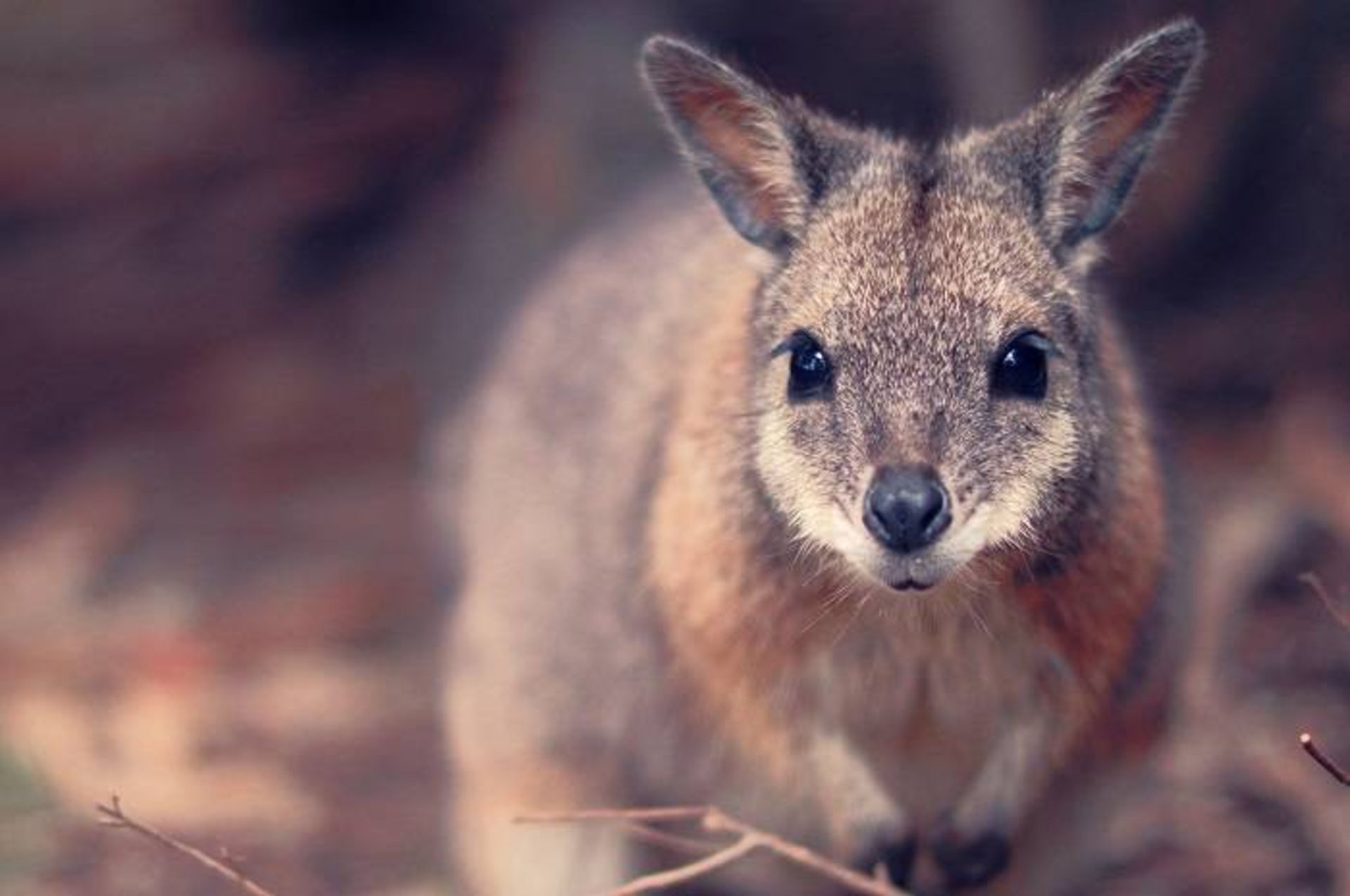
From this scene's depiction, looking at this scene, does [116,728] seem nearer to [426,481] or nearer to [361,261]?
[426,481]

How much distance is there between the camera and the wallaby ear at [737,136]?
14.0 feet

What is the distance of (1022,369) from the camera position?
3.95 m

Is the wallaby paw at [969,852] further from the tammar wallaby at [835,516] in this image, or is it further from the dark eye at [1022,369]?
the dark eye at [1022,369]

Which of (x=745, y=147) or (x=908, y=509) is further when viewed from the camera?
(x=745, y=147)

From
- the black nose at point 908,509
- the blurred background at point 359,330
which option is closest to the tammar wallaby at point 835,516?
the black nose at point 908,509

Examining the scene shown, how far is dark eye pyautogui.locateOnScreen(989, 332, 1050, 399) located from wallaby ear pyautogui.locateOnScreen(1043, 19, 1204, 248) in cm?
32

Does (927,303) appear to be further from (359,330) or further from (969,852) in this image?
(359,330)

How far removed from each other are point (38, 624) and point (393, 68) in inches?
91.8

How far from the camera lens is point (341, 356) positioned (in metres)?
7.86

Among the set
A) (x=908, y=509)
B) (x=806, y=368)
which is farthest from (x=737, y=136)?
(x=908, y=509)

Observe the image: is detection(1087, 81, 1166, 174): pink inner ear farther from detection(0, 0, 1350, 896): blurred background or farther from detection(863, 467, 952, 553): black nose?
detection(0, 0, 1350, 896): blurred background

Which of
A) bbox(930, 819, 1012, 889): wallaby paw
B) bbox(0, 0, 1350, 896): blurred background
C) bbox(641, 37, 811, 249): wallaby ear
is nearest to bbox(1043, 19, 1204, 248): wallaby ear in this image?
bbox(641, 37, 811, 249): wallaby ear

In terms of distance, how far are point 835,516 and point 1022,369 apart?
46cm

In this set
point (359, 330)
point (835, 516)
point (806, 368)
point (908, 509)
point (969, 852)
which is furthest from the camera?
point (359, 330)
